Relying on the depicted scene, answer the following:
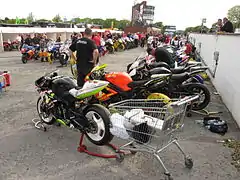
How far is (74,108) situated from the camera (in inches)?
160

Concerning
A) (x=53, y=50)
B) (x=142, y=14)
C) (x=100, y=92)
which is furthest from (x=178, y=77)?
(x=142, y=14)

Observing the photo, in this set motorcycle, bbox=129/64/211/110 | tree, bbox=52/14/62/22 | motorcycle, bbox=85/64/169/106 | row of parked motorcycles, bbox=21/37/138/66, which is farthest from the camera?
tree, bbox=52/14/62/22

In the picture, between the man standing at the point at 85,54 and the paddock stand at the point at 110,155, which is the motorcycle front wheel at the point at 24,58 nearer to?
the man standing at the point at 85,54

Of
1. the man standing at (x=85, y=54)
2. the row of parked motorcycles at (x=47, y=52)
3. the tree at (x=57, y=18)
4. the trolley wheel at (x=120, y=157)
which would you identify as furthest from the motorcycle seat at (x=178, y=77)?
the tree at (x=57, y=18)

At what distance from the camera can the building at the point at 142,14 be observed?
63662 millimetres

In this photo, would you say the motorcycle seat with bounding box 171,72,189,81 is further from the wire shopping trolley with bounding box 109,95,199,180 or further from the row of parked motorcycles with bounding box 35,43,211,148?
the wire shopping trolley with bounding box 109,95,199,180

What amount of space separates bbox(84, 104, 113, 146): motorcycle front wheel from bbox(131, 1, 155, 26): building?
61.1m

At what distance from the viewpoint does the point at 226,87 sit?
6.40 meters

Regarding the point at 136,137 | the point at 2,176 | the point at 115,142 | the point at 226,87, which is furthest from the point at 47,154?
the point at 226,87

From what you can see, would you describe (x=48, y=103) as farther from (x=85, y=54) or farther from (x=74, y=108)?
(x=85, y=54)

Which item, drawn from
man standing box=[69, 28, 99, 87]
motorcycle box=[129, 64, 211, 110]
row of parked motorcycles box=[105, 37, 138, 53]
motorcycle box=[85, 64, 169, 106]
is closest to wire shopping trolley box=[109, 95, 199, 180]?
motorcycle box=[85, 64, 169, 106]

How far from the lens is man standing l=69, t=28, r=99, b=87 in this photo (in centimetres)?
562

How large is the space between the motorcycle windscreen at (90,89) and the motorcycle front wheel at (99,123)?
0.70 ft

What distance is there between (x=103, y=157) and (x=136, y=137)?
2.58ft
